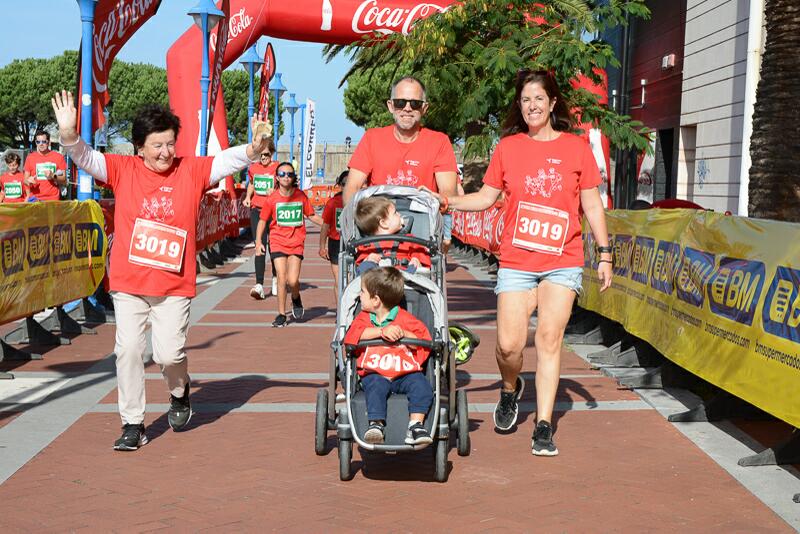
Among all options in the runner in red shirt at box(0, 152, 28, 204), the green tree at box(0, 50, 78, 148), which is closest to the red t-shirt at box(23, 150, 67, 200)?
the runner in red shirt at box(0, 152, 28, 204)

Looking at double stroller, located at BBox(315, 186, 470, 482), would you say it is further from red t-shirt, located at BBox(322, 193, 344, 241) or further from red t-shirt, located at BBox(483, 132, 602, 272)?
red t-shirt, located at BBox(322, 193, 344, 241)

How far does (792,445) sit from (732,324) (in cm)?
108

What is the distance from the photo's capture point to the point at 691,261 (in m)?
8.40

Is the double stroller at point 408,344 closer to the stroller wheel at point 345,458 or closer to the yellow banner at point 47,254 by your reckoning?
the stroller wheel at point 345,458

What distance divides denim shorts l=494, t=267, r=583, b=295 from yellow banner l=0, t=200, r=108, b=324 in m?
4.63

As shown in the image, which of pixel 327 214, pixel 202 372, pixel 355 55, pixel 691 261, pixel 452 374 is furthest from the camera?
pixel 355 55

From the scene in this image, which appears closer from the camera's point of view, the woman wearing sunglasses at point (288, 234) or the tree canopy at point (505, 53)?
the woman wearing sunglasses at point (288, 234)

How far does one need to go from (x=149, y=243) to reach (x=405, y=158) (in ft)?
5.58

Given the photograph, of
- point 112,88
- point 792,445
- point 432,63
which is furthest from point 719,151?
point 112,88

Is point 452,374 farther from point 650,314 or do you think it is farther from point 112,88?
point 112,88

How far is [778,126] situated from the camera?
10.9m

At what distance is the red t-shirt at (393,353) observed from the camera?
5969 mm

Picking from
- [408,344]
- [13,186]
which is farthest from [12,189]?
[408,344]

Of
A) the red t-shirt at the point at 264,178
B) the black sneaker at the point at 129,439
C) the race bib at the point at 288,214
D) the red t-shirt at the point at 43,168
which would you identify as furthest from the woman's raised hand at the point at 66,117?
the red t-shirt at the point at 43,168
